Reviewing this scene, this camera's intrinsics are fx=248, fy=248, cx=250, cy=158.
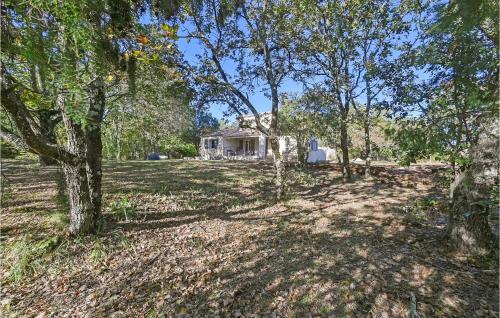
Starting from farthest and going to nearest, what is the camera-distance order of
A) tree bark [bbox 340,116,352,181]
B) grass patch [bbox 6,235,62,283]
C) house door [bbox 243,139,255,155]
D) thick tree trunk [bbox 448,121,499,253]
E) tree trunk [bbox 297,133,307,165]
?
1. house door [bbox 243,139,255,155]
2. tree trunk [bbox 297,133,307,165]
3. tree bark [bbox 340,116,352,181]
4. grass patch [bbox 6,235,62,283]
5. thick tree trunk [bbox 448,121,499,253]

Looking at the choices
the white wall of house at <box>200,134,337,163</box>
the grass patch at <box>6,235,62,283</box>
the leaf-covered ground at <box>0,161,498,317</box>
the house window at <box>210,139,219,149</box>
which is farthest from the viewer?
the house window at <box>210,139,219,149</box>

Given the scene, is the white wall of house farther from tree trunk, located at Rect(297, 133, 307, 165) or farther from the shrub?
the shrub

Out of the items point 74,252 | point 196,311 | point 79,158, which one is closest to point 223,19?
point 79,158

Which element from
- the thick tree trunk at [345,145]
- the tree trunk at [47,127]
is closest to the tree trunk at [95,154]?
the tree trunk at [47,127]

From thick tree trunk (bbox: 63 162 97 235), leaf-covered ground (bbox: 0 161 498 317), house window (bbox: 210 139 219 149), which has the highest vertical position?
house window (bbox: 210 139 219 149)

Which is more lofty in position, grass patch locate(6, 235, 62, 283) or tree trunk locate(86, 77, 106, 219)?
tree trunk locate(86, 77, 106, 219)

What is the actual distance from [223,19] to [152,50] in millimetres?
2842

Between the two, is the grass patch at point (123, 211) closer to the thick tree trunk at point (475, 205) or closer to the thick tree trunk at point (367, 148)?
the thick tree trunk at point (475, 205)

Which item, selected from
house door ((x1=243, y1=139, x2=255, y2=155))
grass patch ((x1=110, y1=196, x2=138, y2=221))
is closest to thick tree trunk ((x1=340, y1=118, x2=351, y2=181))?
grass patch ((x1=110, y1=196, x2=138, y2=221))

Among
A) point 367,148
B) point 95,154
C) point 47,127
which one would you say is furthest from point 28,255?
point 367,148

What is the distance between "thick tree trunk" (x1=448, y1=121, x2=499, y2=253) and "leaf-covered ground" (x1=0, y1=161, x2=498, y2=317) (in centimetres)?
24

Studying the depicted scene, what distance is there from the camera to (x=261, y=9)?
710cm

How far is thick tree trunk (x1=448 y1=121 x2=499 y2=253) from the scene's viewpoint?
3059 millimetres

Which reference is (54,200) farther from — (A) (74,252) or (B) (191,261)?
(B) (191,261)
